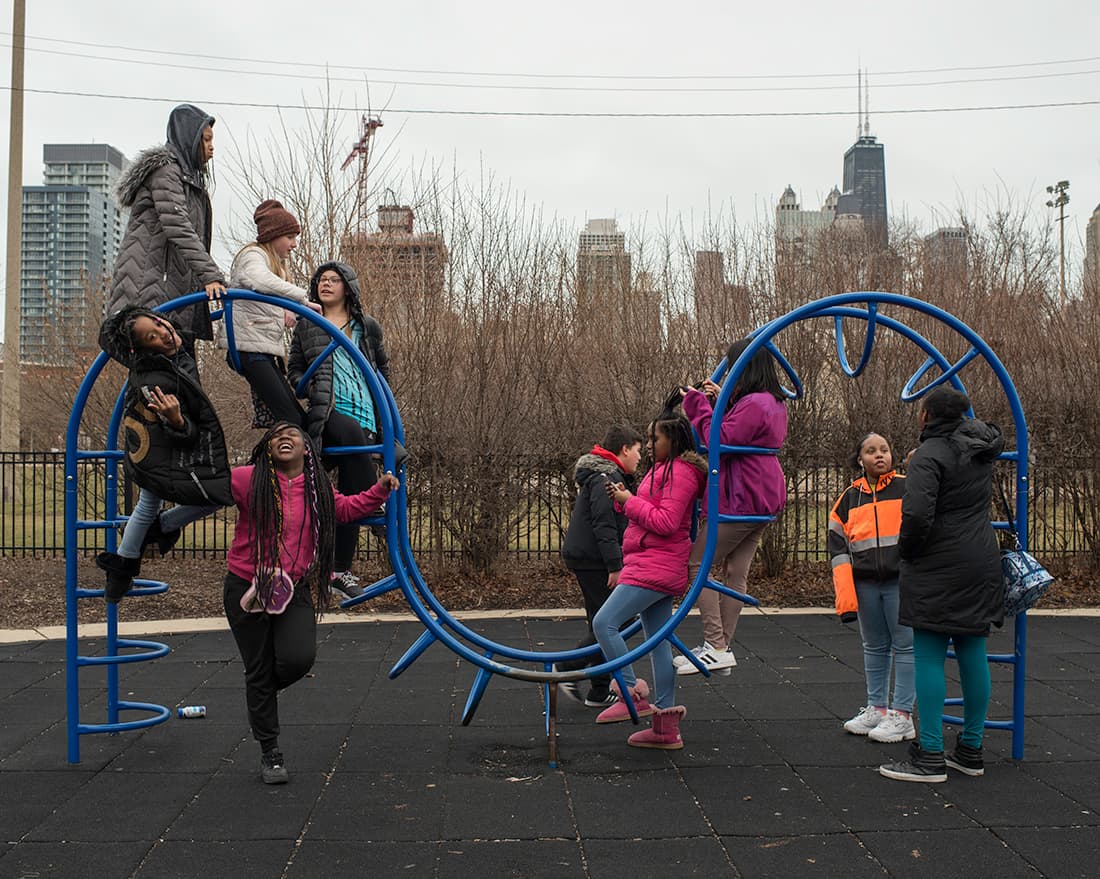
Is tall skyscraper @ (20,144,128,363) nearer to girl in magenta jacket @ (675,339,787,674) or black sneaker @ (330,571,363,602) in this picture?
black sneaker @ (330,571,363,602)

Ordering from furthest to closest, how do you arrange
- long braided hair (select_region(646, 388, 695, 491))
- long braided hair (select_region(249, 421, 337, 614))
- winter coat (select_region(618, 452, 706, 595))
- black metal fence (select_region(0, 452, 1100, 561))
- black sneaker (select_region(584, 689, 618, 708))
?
black metal fence (select_region(0, 452, 1100, 561)), black sneaker (select_region(584, 689, 618, 708)), long braided hair (select_region(646, 388, 695, 491)), winter coat (select_region(618, 452, 706, 595)), long braided hair (select_region(249, 421, 337, 614))

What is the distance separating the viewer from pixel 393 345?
395 inches

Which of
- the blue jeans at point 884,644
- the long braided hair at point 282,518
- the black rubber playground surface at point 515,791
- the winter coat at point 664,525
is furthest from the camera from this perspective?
the blue jeans at point 884,644

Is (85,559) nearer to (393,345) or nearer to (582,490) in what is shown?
(393,345)

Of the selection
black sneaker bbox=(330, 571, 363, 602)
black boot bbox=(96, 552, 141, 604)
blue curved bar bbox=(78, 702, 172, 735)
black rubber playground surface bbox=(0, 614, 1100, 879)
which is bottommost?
black rubber playground surface bbox=(0, 614, 1100, 879)

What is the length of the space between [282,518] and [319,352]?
2.96 feet

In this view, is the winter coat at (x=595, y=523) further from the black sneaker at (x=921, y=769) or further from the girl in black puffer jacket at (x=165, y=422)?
the girl in black puffer jacket at (x=165, y=422)

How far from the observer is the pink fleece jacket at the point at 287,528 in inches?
164

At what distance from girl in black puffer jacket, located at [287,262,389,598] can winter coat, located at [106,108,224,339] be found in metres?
0.48

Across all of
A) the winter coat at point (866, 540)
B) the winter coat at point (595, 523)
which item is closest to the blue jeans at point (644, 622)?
the winter coat at point (595, 523)

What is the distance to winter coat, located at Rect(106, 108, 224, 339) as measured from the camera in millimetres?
4531

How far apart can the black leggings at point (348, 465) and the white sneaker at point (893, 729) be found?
2538 millimetres

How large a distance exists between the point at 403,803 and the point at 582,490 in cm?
197

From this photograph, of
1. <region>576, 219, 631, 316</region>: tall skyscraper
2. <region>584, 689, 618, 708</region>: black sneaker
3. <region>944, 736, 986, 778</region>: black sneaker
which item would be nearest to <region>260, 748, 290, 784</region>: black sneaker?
<region>584, 689, 618, 708</region>: black sneaker
